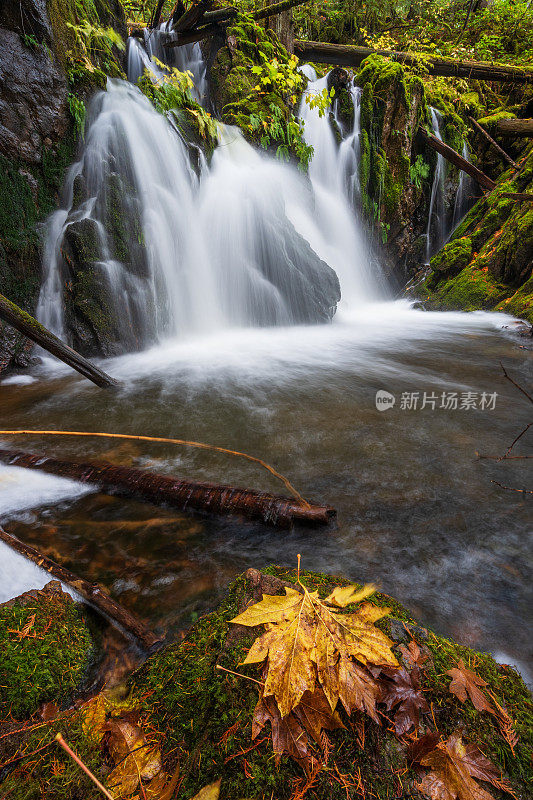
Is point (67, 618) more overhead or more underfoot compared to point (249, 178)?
more underfoot

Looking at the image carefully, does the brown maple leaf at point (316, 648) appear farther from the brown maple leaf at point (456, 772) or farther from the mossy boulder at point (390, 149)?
the mossy boulder at point (390, 149)

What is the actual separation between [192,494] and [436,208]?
14.6m

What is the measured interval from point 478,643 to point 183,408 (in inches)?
147

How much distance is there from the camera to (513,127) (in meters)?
12.0

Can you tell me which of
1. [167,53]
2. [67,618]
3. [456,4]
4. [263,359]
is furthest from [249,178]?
[456,4]

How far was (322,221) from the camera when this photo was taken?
39.1ft

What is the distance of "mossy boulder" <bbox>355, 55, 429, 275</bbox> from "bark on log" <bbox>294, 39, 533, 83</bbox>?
1.62 meters

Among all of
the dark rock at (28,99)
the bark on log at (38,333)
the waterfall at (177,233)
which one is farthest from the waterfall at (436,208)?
the bark on log at (38,333)

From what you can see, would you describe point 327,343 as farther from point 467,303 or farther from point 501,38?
point 501,38

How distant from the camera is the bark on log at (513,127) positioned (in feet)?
38.4

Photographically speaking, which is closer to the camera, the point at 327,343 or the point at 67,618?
the point at 67,618

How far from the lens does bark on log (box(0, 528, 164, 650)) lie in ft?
5.25

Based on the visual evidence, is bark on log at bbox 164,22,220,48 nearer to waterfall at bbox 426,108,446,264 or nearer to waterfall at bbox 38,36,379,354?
waterfall at bbox 38,36,379,354

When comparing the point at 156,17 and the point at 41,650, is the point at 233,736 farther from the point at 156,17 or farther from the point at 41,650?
the point at 156,17
